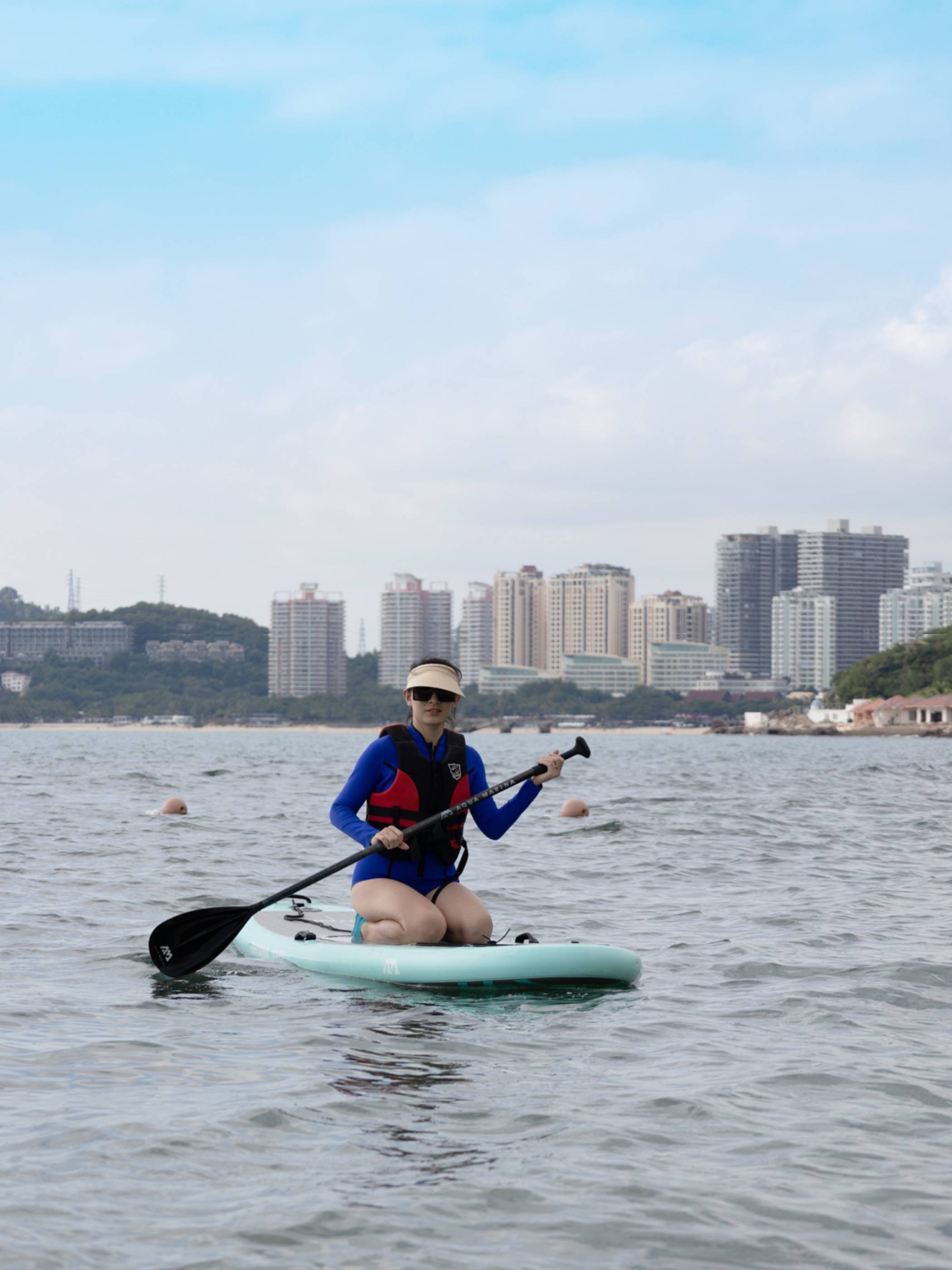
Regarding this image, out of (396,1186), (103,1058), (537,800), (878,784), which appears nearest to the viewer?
(396,1186)

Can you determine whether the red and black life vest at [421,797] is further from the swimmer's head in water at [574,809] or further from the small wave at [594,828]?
the swimmer's head in water at [574,809]

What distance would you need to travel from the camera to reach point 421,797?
754 cm

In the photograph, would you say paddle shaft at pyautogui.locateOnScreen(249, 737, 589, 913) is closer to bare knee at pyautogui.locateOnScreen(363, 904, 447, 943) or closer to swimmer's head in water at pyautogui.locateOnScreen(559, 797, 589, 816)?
bare knee at pyautogui.locateOnScreen(363, 904, 447, 943)

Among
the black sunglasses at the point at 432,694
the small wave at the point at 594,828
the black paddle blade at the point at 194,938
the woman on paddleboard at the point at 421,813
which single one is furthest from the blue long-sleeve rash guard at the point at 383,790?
the small wave at the point at 594,828

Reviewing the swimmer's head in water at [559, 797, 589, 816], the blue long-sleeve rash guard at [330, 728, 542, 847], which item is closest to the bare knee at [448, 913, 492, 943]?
the blue long-sleeve rash guard at [330, 728, 542, 847]

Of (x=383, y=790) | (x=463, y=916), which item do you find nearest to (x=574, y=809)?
(x=463, y=916)

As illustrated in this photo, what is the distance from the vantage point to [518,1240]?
394 cm

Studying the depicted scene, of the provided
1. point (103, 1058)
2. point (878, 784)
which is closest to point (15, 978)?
point (103, 1058)

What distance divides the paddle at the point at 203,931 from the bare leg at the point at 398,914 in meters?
0.21

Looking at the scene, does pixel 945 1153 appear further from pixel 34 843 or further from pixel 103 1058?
pixel 34 843

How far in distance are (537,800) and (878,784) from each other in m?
10.8

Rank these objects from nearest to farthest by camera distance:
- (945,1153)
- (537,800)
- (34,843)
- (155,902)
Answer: (945,1153)
(155,902)
(34,843)
(537,800)

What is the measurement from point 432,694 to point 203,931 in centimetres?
206

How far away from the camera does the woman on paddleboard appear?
7.48m
